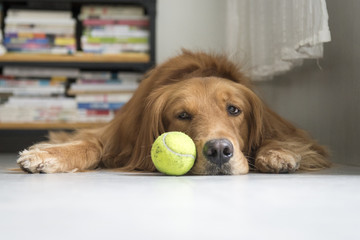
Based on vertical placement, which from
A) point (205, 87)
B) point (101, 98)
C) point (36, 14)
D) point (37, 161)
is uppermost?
point (36, 14)

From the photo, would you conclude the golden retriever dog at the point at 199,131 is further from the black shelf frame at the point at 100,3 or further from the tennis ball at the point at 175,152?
the black shelf frame at the point at 100,3

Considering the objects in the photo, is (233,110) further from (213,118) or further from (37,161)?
(37,161)

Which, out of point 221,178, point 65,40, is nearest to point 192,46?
point 65,40

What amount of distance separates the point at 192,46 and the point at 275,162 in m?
2.64

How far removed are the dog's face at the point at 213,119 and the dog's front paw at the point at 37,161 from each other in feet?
1.49

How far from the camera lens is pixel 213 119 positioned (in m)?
1.85

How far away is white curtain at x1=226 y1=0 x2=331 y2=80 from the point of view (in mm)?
2371

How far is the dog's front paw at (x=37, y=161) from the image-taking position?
5.85ft

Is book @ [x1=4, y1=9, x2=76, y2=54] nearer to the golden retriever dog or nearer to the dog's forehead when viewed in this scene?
the golden retriever dog

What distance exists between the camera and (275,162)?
6.12 ft

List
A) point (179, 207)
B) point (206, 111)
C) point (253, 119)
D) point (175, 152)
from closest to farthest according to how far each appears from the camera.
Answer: point (179, 207), point (175, 152), point (206, 111), point (253, 119)

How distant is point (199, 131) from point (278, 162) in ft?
1.03

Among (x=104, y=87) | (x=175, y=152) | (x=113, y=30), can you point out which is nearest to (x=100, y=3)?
(x=113, y=30)

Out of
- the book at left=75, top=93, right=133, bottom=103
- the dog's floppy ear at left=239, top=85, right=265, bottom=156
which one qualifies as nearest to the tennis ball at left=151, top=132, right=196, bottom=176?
the dog's floppy ear at left=239, top=85, right=265, bottom=156
